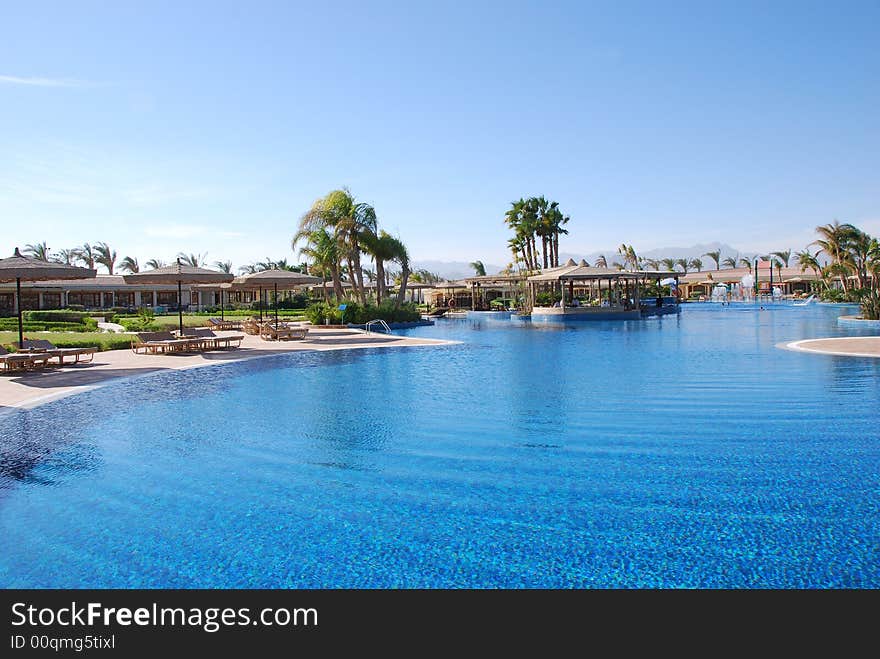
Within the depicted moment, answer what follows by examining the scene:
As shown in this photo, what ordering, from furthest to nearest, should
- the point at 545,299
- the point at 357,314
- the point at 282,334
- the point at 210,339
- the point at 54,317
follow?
1. the point at 545,299
2. the point at 357,314
3. the point at 54,317
4. the point at 282,334
5. the point at 210,339

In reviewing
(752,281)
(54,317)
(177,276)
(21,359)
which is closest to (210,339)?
(177,276)

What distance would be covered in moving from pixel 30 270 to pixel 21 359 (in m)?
2.04

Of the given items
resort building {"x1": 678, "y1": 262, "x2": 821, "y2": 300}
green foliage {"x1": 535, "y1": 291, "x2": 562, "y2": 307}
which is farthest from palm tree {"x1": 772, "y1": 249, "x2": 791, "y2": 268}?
green foliage {"x1": 535, "y1": 291, "x2": 562, "y2": 307}

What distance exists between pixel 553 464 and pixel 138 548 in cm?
393

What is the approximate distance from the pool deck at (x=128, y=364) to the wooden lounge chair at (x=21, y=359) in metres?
0.21

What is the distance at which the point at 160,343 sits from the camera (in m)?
16.8

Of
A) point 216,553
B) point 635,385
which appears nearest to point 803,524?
point 216,553

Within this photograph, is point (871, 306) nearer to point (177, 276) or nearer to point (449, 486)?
point (177, 276)

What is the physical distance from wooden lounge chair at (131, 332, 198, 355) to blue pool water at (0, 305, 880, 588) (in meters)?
5.54

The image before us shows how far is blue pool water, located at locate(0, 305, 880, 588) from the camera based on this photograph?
4332 millimetres

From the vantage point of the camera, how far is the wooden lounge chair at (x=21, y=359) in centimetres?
1288

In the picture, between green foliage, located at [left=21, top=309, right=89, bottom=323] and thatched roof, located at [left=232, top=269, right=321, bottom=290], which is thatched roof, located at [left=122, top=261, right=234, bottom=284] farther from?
green foliage, located at [left=21, top=309, right=89, bottom=323]

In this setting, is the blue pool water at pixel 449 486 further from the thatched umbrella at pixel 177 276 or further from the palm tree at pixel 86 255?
the palm tree at pixel 86 255

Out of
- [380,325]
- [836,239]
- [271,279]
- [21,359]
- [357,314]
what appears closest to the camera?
[21,359]
